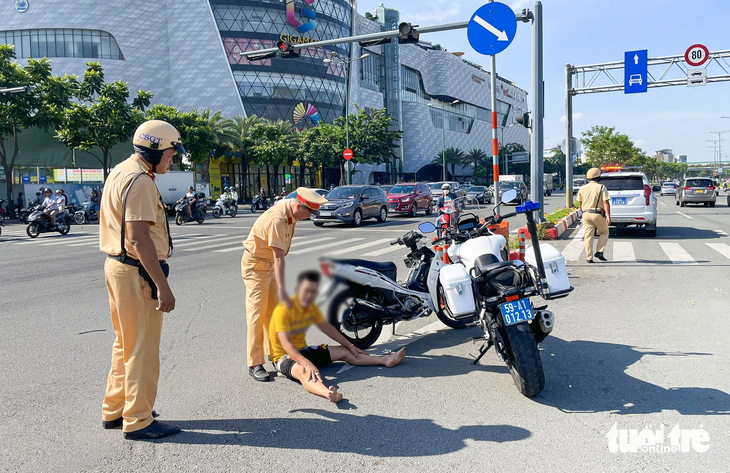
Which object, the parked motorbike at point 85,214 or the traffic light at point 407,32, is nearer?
the traffic light at point 407,32

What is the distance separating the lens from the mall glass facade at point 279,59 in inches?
2165

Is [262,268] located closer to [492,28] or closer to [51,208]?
[492,28]

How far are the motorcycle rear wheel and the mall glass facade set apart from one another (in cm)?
5106

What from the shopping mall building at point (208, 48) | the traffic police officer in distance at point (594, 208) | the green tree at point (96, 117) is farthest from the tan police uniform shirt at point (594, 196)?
the shopping mall building at point (208, 48)

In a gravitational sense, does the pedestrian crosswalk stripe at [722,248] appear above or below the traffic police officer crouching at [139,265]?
below

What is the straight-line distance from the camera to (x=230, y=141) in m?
44.1

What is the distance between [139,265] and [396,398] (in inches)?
78.8

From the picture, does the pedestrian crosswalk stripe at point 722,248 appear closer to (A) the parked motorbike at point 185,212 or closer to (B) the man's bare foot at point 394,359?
(B) the man's bare foot at point 394,359

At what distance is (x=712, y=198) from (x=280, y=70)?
43.3 meters

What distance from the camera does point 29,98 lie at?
87.2ft

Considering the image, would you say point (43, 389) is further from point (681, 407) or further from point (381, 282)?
point (681, 407)

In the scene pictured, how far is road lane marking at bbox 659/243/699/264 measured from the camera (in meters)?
9.90

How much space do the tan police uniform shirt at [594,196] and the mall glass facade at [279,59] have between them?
45.2 m

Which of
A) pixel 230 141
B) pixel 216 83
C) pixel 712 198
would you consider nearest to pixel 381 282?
pixel 712 198
